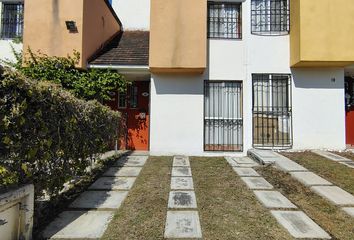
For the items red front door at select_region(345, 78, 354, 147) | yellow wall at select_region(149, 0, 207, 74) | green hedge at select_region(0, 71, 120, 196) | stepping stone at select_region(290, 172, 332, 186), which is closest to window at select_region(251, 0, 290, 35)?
yellow wall at select_region(149, 0, 207, 74)

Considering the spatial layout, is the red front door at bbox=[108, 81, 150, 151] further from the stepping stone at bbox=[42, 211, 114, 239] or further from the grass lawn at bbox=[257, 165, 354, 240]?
the stepping stone at bbox=[42, 211, 114, 239]

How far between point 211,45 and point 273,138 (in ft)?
13.4

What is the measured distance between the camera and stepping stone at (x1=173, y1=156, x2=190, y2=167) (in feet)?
29.5

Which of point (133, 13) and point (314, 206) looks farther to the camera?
point (133, 13)

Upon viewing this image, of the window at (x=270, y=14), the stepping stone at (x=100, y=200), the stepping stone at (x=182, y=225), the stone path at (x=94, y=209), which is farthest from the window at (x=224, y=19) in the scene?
the stepping stone at (x=182, y=225)

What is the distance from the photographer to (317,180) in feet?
22.9

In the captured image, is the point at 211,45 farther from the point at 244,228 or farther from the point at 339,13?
the point at 244,228

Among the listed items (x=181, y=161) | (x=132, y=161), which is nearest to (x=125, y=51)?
(x=132, y=161)

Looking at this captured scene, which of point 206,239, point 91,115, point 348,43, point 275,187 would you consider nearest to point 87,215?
point 206,239

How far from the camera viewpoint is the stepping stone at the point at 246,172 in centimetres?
773

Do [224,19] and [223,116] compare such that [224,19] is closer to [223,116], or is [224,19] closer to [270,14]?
[270,14]

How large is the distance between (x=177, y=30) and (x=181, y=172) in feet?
16.3

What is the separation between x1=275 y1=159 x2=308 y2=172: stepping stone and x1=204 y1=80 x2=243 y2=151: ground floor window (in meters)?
2.36

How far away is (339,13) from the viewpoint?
10.1 meters
